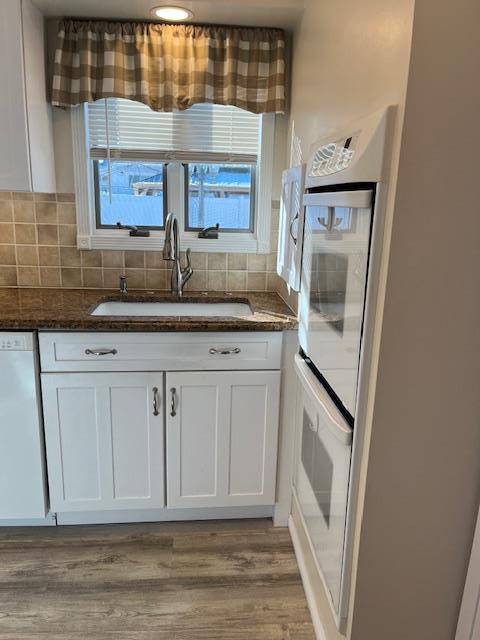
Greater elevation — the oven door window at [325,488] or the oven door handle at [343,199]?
the oven door handle at [343,199]

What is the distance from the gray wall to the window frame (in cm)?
151

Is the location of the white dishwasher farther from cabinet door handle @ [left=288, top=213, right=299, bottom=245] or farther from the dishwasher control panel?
cabinet door handle @ [left=288, top=213, right=299, bottom=245]

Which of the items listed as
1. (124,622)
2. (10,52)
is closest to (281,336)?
(124,622)

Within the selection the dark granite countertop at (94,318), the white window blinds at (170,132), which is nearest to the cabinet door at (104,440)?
the dark granite countertop at (94,318)

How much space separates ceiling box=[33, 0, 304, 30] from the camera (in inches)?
79.6

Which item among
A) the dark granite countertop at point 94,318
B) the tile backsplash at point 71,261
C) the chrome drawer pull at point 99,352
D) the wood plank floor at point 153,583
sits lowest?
the wood plank floor at point 153,583

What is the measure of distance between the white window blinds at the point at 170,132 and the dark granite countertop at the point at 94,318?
0.77 metres

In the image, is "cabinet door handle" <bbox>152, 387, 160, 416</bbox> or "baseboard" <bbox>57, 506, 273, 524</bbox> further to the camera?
"baseboard" <bbox>57, 506, 273, 524</bbox>

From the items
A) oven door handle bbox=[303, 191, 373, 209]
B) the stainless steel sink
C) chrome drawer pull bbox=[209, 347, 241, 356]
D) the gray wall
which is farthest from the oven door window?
the stainless steel sink

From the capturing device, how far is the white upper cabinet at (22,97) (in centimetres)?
200

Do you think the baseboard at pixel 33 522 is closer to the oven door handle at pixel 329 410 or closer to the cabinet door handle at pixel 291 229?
the oven door handle at pixel 329 410

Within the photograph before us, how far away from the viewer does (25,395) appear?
1983 millimetres

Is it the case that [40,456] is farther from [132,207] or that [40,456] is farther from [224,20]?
[224,20]

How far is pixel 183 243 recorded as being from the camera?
2.57 meters
